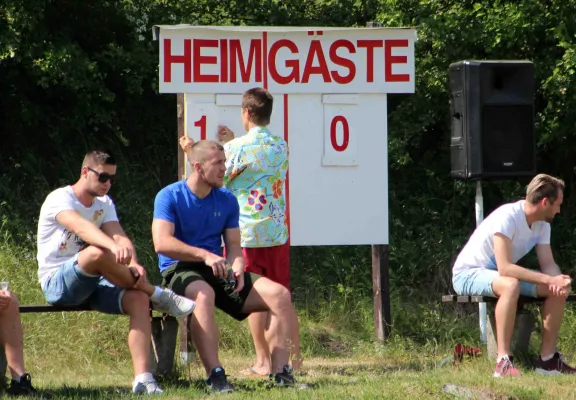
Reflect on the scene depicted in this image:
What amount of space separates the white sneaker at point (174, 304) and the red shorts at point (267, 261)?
3.38 feet

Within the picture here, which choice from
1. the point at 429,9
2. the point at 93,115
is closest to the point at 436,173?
the point at 429,9

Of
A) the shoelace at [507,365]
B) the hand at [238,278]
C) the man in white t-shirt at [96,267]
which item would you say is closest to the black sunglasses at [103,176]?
the man in white t-shirt at [96,267]

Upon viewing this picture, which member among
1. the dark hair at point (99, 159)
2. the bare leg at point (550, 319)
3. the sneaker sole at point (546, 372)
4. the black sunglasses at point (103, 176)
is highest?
the dark hair at point (99, 159)

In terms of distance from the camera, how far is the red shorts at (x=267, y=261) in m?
7.20

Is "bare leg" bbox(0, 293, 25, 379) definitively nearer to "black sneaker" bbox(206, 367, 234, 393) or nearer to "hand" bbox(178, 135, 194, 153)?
"black sneaker" bbox(206, 367, 234, 393)

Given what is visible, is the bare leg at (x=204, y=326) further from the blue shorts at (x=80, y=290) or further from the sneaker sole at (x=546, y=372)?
the sneaker sole at (x=546, y=372)

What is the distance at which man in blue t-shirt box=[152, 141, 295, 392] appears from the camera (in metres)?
6.19

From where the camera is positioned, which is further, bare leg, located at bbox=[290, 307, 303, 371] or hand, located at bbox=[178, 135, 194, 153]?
hand, located at bbox=[178, 135, 194, 153]

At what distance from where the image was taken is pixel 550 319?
7.21 meters

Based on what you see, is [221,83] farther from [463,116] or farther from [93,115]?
[93,115]

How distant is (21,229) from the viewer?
34.7ft

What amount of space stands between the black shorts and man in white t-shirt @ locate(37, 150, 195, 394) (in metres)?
0.17

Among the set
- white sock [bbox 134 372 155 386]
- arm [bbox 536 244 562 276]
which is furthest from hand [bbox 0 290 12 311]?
arm [bbox 536 244 562 276]

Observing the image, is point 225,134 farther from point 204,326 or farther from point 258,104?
point 204,326
